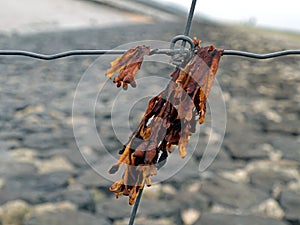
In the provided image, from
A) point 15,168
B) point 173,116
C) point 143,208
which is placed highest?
point 173,116

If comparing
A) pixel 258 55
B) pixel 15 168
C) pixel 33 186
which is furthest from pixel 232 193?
pixel 258 55

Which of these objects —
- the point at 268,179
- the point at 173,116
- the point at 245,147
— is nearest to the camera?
the point at 173,116

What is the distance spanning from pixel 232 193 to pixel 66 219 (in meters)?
0.87

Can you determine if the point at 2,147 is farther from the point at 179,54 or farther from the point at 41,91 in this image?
the point at 179,54

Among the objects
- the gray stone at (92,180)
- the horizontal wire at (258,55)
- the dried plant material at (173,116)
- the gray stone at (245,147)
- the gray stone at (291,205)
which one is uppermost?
the horizontal wire at (258,55)

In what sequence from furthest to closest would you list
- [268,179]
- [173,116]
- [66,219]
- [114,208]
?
[268,179] → [114,208] → [66,219] → [173,116]

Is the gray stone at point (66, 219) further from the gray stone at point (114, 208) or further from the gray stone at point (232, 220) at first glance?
the gray stone at point (232, 220)

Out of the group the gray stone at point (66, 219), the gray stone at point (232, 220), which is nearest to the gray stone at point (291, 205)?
the gray stone at point (232, 220)

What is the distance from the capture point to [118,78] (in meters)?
0.71

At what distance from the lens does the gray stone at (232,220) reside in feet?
6.64

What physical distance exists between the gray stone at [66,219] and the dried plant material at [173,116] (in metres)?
1.31

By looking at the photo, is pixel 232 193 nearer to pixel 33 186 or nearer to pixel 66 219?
pixel 66 219

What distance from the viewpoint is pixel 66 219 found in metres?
1.98

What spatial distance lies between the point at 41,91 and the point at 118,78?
3270mm
